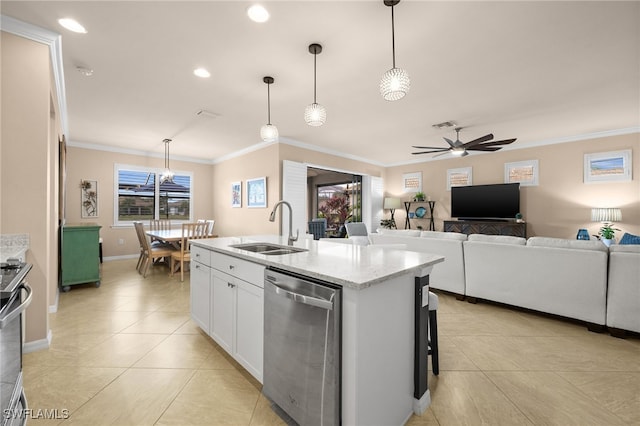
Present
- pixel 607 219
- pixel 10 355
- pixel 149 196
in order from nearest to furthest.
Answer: pixel 10 355 < pixel 607 219 < pixel 149 196

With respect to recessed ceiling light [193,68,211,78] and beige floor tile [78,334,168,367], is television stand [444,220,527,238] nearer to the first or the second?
recessed ceiling light [193,68,211,78]

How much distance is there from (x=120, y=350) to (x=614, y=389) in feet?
11.9

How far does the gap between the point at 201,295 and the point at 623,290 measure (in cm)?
380

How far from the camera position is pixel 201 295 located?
2.43 meters

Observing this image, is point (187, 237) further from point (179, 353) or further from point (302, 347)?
point (302, 347)

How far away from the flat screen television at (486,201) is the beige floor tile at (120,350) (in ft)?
21.0

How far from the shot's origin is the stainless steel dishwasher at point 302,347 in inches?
48.7

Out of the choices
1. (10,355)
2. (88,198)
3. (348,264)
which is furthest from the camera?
(88,198)

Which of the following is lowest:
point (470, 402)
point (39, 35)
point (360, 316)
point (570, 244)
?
point (470, 402)

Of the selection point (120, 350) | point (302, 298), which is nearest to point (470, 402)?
point (302, 298)

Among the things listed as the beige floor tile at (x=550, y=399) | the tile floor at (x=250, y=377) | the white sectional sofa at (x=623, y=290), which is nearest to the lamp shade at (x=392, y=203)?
the tile floor at (x=250, y=377)

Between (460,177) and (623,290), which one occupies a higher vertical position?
(460,177)

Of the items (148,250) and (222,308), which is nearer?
(222,308)

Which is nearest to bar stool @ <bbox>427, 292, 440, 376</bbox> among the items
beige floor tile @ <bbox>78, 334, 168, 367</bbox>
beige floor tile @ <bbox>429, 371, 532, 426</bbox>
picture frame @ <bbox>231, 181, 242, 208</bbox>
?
beige floor tile @ <bbox>429, 371, 532, 426</bbox>
